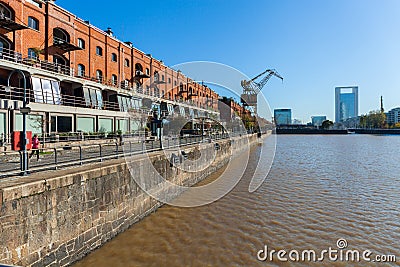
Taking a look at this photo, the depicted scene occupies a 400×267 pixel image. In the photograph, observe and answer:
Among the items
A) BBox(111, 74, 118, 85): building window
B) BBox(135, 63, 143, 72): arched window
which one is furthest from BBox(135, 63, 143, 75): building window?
BBox(111, 74, 118, 85): building window

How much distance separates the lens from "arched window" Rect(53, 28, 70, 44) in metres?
25.5

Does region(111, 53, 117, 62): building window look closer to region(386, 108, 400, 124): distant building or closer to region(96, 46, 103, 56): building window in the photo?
region(96, 46, 103, 56): building window

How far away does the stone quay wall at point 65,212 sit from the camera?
5.75 metres

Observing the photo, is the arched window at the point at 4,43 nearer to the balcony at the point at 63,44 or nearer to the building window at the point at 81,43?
the balcony at the point at 63,44

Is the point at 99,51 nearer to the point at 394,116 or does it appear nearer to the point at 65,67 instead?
the point at 65,67

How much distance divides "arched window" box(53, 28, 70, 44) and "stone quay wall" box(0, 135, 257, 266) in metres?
19.7

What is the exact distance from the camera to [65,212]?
7.02m

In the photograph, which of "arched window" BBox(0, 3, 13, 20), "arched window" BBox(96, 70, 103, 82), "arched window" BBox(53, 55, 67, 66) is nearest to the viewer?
"arched window" BBox(0, 3, 13, 20)

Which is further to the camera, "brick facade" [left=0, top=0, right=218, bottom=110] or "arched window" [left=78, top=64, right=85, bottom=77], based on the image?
"arched window" [left=78, top=64, right=85, bottom=77]

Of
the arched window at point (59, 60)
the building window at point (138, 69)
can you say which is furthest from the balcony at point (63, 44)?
the building window at point (138, 69)

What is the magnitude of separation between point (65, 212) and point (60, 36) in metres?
23.8

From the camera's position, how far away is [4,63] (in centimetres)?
1906

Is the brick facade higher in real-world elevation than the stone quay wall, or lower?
higher

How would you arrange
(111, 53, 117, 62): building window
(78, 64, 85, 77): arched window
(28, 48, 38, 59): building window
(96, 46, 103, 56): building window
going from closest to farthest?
(28, 48, 38, 59): building window
(78, 64, 85, 77): arched window
(96, 46, 103, 56): building window
(111, 53, 117, 62): building window
